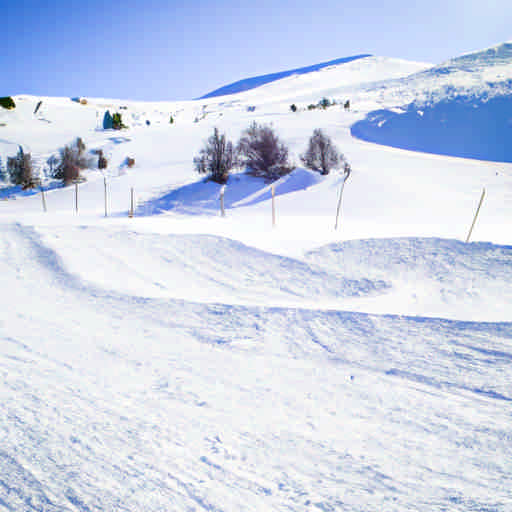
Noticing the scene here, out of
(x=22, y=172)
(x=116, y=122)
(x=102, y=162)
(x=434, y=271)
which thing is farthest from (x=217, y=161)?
(x=116, y=122)

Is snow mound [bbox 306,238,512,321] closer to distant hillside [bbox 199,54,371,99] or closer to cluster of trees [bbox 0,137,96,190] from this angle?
cluster of trees [bbox 0,137,96,190]

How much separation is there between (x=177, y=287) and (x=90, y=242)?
2549mm

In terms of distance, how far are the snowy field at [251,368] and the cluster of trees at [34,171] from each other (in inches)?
793

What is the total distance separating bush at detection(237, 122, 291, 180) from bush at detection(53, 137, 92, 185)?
38.9ft

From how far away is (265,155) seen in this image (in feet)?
80.8

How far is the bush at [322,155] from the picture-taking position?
22750mm

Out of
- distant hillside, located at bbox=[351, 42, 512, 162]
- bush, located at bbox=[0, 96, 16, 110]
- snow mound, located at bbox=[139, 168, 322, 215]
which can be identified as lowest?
snow mound, located at bbox=[139, 168, 322, 215]

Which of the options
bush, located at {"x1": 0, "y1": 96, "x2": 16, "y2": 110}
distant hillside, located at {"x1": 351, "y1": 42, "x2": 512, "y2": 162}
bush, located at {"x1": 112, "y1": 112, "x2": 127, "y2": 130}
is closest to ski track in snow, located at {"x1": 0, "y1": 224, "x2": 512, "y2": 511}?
distant hillside, located at {"x1": 351, "y1": 42, "x2": 512, "y2": 162}

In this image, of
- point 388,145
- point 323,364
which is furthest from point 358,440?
point 388,145

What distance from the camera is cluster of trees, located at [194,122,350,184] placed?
23047 millimetres

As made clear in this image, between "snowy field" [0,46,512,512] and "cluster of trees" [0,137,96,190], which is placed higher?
"cluster of trees" [0,137,96,190]

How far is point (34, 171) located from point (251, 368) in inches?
1181

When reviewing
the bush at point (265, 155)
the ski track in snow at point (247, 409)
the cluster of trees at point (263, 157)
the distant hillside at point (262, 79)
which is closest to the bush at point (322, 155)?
the cluster of trees at point (263, 157)

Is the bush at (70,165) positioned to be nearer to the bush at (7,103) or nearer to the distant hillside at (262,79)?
the bush at (7,103)
